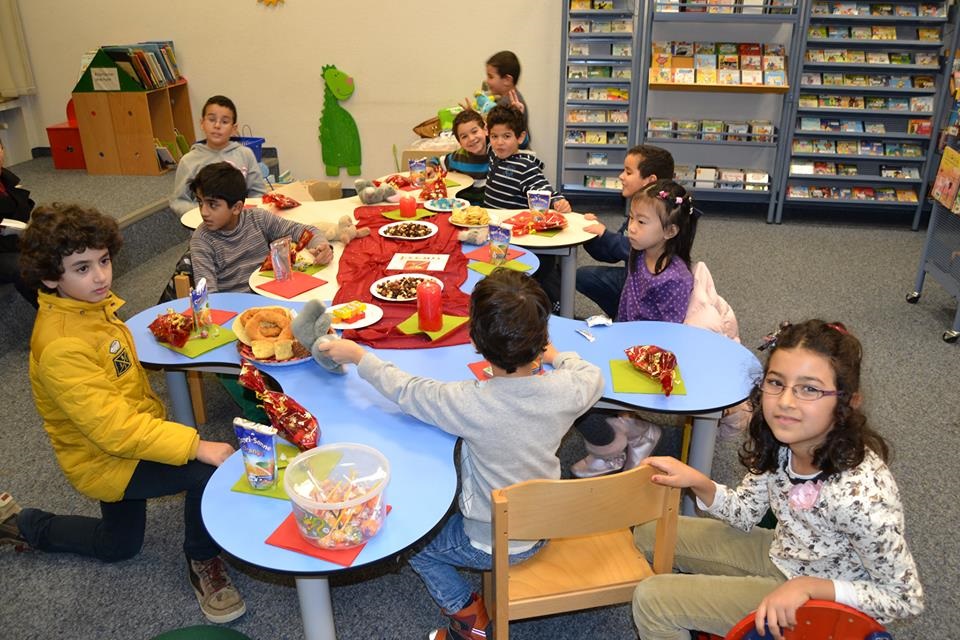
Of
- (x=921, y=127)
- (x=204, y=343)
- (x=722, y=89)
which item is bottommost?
(x=204, y=343)

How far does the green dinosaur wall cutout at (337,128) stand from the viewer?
20.3 feet

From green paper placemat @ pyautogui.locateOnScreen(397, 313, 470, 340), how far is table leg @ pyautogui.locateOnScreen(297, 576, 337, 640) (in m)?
0.84

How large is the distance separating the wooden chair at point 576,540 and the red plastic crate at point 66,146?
5627 millimetres

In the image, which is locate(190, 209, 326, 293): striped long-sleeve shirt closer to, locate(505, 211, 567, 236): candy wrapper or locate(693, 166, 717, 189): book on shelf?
locate(505, 211, 567, 236): candy wrapper

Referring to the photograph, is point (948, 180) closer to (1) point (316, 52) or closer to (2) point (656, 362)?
(2) point (656, 362)

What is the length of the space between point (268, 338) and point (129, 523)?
2.42ft

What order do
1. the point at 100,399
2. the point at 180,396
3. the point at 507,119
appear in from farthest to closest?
A: the point at 507,119 → the point at 180,396 → the point at 100,399

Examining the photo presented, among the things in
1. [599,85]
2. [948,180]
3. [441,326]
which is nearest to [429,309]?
[441,326]

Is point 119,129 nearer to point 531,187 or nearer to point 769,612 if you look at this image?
point 531,187

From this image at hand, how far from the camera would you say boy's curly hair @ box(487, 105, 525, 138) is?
12.3ft

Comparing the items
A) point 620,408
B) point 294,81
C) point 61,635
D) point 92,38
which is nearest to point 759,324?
point 620,408

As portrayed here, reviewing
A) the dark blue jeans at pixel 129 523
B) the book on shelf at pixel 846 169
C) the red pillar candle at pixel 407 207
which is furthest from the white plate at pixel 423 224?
the book on shelf at pixel 846 169

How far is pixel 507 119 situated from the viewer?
3.74 metres

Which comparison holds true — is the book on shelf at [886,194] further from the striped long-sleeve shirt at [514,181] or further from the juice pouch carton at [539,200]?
the juice pouch carton at [539,200]
